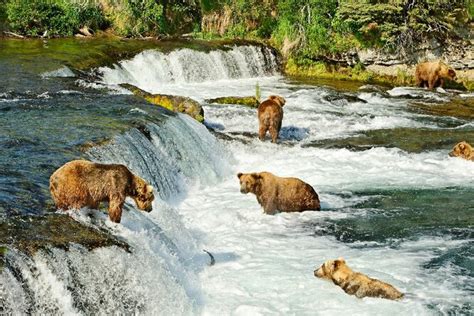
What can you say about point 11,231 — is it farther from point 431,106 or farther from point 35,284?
point 431,106

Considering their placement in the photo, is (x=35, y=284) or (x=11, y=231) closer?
(x=35, y=284)

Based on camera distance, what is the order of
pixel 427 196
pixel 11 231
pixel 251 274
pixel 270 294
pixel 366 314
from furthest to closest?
pixel 427 196, pixel 251 274, pixel 270 294, pixel 366 314, pixel 11 231

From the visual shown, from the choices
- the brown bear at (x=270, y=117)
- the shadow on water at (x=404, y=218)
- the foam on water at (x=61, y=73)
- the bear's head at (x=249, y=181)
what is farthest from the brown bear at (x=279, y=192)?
the foam on water at (x=61, y=73)

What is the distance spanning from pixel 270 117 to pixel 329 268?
729 centimetres

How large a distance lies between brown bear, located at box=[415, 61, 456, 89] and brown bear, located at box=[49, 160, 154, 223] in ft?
61.9

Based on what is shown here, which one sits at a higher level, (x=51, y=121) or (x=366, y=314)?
(x=51, y=121)

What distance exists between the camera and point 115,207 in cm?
695

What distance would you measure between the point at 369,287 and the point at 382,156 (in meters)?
7.17

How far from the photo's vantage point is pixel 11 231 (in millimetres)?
6453

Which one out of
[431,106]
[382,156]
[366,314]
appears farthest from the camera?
[431,106]

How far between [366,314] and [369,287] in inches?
18.0

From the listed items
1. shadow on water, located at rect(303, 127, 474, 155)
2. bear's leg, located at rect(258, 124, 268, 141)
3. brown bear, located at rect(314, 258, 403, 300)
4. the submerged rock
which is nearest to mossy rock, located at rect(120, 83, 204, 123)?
bear's leg, located at rect(258, 124, 268, 141)

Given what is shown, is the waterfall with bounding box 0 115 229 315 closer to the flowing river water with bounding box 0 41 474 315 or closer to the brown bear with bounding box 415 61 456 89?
the flowing river water with bounding box 0 41 474 315

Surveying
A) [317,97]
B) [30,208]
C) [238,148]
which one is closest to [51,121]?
[238,148]
